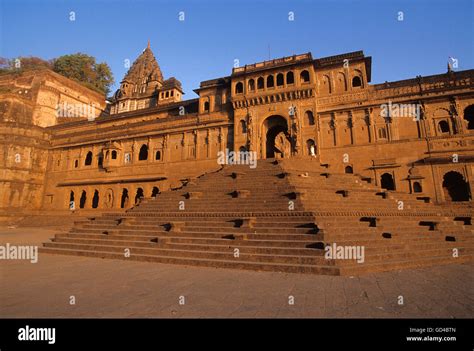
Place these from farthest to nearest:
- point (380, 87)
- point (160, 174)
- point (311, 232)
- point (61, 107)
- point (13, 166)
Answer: point (61, 107) → point (13, 166) → point (160, 174) → point (380, 87) → point (311, 232)

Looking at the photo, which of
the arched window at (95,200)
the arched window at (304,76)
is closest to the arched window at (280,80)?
the arched window at (304,76)

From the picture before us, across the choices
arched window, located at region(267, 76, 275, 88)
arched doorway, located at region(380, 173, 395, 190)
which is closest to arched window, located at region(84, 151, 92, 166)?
arched window, located at region(267, 76, 275, 88)

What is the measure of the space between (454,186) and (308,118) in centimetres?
1377

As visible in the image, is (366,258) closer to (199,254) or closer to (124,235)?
(199,254)

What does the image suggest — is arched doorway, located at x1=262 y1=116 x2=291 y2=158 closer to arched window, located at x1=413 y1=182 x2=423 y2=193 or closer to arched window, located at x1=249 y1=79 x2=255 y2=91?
arched window, located at x1=249 y1=79 x2=255 y2=91

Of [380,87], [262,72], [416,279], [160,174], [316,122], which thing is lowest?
[416,279]

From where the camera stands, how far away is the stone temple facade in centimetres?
2194

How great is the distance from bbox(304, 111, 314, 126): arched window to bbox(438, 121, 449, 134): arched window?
35.1 ft

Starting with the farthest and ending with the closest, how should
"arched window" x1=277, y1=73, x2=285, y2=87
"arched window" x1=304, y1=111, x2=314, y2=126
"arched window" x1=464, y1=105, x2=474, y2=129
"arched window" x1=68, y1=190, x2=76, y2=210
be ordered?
"arched window" x1=68, y1=190, x2=76, y2=210, "arched window" x1=277, y1=73, x2=285, y2=87, "arched window" x1=304, y1=111, x2=314, y2=126, "arched window" x1=464, y1=105, x2=474, y2=129

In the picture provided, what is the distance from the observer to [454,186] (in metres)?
22.0

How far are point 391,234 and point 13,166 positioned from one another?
40.8 meters

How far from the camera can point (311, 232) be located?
8703mm

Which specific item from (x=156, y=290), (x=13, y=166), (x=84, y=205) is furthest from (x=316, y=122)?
(x=13, y=166)

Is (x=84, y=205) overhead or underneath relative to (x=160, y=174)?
underneath
